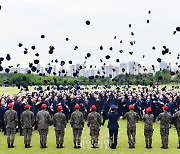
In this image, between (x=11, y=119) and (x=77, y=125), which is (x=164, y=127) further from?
(x=11, y=119)

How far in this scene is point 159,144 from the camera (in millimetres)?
23734

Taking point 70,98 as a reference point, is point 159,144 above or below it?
below

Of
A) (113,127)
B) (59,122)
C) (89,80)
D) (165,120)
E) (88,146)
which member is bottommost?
(88,146)

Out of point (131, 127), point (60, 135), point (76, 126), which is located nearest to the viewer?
point (60, 135)

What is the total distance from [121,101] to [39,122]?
58.4 feet

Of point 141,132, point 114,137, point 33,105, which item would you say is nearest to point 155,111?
point 141,132

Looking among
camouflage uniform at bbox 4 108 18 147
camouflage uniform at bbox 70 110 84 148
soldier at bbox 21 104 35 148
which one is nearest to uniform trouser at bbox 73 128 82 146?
camouflage uniform at bbox 70 110 84 148

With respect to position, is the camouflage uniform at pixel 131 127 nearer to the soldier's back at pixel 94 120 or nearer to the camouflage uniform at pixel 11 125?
the soldier's back at pixel 94 120

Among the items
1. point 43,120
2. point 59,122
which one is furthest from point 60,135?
point 43,120

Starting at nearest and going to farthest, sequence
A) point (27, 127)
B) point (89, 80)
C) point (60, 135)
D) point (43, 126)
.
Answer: point (43, 126) → point (27, 127) → point (60, 135) → point (89, 80)

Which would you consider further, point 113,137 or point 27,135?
point 113,137

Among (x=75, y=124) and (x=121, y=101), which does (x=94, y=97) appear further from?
(x=75, y=124)

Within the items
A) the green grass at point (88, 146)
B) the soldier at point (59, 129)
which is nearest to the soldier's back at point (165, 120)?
the green grass at point (88, 146)

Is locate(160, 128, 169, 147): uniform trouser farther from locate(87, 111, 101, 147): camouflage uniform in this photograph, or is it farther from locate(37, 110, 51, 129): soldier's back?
locate(37, 110, 51, 129): soldier's back
